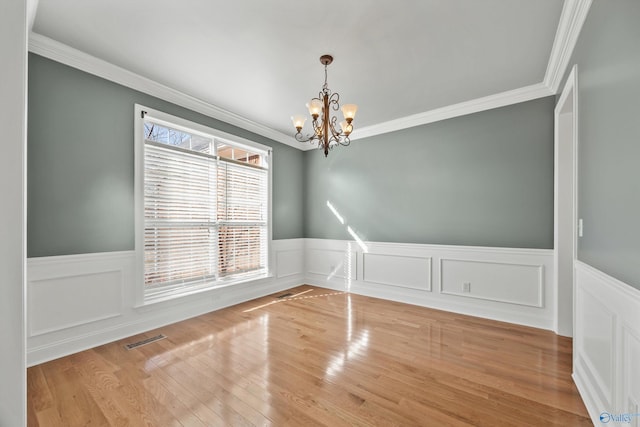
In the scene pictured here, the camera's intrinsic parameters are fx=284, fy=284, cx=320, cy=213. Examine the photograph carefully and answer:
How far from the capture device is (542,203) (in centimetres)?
329

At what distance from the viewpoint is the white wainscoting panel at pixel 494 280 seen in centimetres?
330

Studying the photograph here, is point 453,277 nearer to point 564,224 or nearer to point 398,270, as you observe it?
point 398,270

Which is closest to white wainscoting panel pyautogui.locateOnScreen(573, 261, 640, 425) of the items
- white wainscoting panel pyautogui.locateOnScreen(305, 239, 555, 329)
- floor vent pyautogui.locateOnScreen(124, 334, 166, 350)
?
white wainscoting panel pyautogui.locateOnScreen(305, 239, 555, 329)

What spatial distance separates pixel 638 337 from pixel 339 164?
4.17 metres

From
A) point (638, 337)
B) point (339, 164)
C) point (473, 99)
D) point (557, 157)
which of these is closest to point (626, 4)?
point (638, 337)

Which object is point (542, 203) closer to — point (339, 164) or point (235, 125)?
point (339, 164)

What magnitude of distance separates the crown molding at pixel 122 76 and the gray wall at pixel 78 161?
0.06 meters

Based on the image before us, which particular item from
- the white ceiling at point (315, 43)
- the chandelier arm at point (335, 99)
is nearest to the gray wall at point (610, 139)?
the white ceiling at point (315, 43)

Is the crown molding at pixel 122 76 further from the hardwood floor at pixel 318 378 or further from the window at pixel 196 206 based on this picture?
the hardwood floor at pixel 318 378

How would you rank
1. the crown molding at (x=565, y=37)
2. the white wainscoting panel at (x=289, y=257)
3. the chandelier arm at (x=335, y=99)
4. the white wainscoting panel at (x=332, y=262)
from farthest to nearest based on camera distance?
the white wainscoting panel at (x=289, y=257)
the white wainscoting panel at (x=332, y=262)
the chandelier arm at (x=335, y=99)
the crown molding at (x=565, y=37)

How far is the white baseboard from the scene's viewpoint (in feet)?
8.07

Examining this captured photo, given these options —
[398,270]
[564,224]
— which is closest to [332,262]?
[398,270]

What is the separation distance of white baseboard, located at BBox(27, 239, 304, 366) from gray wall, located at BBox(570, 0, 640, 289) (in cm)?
391

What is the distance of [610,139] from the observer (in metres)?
1.60
